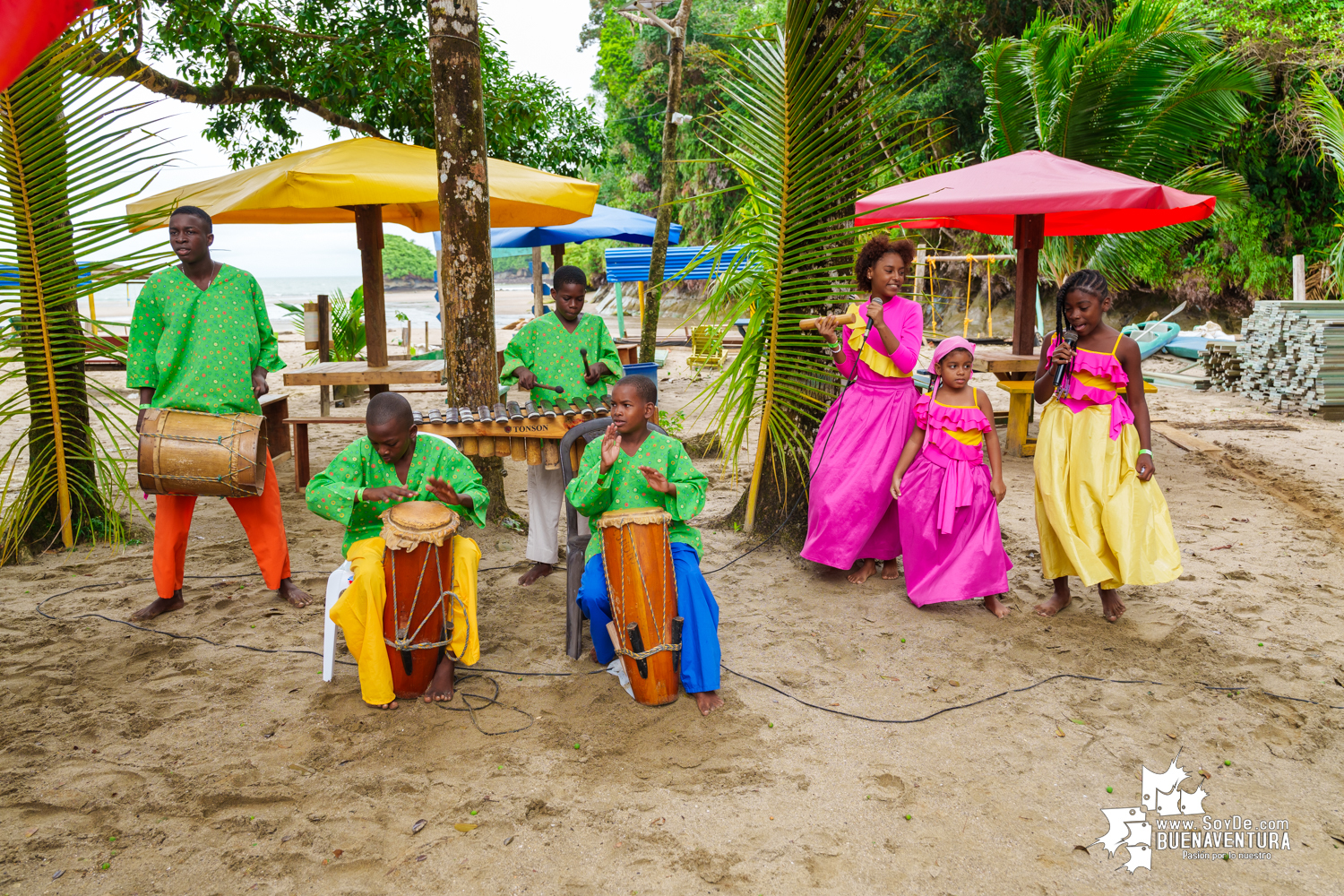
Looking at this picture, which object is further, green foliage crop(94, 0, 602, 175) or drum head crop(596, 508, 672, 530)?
green foliage crop(94, 0, 602, 175)

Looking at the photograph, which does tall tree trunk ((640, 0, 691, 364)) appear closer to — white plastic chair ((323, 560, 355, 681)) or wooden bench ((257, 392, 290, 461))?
wooden bench ((257, 392, 290, 461))

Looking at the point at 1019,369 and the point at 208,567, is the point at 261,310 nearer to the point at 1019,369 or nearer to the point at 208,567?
the point at 208,567

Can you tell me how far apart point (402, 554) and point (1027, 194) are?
16.6 feet

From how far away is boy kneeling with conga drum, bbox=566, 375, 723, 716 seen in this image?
3.41 m

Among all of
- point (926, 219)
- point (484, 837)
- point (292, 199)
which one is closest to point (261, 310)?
point (292, 199)

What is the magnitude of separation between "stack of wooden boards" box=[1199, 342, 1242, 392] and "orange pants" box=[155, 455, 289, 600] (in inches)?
501

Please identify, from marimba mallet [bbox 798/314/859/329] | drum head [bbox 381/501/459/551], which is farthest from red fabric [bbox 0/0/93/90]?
marimba mallet [bbox 798/314/859/329]

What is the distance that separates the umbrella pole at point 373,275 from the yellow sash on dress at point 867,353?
4.11 meters

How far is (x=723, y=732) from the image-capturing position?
3.35 metres

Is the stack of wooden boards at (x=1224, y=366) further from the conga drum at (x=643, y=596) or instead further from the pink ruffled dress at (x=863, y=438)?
the conga drum at (x=643, y=596)

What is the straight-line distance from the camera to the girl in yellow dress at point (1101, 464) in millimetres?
4199

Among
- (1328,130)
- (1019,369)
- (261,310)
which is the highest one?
(1328,130)

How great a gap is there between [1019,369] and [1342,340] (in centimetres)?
517

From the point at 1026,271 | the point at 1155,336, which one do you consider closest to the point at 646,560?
the point at 1026,271
